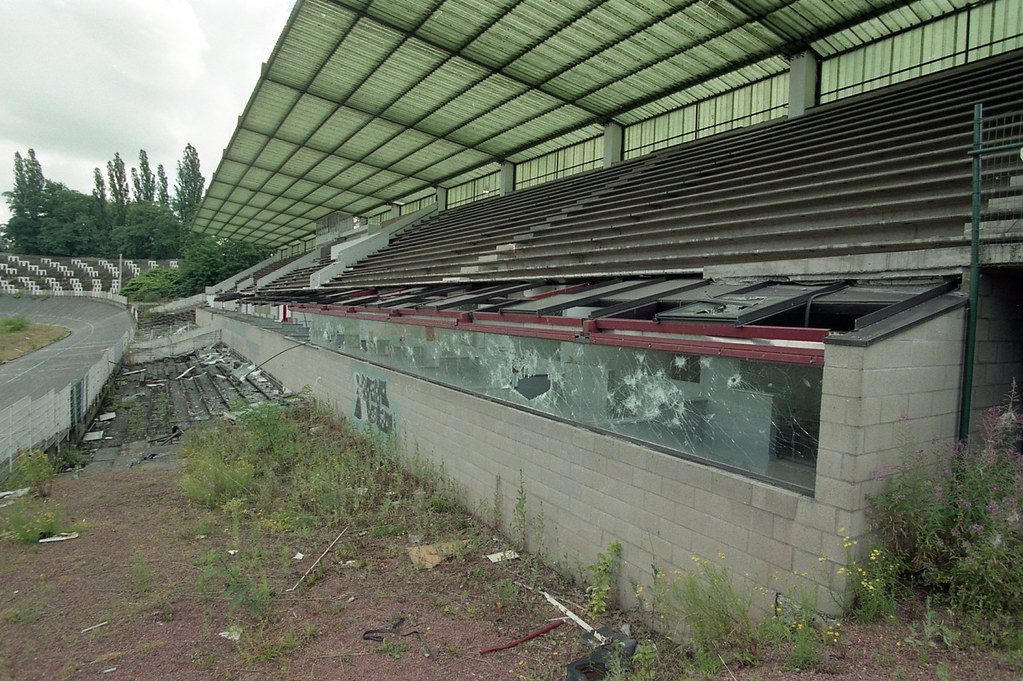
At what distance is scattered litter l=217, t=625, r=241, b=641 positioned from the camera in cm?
480

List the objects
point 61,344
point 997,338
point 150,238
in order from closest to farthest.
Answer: point 997,338, point 61,344, point 150,238

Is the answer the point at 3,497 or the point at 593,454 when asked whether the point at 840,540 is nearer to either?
the point at 593,454

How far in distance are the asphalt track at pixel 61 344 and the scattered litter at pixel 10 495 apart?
9119 millimetres

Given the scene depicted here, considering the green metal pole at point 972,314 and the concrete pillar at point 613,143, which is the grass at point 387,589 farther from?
the concrete pillar at point 613,143

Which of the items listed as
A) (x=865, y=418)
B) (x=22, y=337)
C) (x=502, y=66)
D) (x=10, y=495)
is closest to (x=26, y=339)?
(x=22, y=337)

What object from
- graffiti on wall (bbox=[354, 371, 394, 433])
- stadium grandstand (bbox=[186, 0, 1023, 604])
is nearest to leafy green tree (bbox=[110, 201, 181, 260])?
stadium grandstand (bbox=[186, 0, 1023, 604])

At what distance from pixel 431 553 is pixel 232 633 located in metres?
2.30

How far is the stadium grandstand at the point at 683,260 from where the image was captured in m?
4.02

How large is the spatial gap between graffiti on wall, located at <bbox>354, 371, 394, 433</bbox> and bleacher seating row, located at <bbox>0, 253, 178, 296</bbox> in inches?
2586

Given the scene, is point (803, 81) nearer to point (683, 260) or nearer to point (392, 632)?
point (683, 260)

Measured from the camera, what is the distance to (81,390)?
1363 cm

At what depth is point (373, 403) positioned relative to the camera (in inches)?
418

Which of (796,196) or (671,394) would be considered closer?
(671,394)

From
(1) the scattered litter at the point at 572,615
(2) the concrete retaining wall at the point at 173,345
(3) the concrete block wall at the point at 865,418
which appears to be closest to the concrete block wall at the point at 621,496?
(3) the concrete block wall at the point at 865,418
